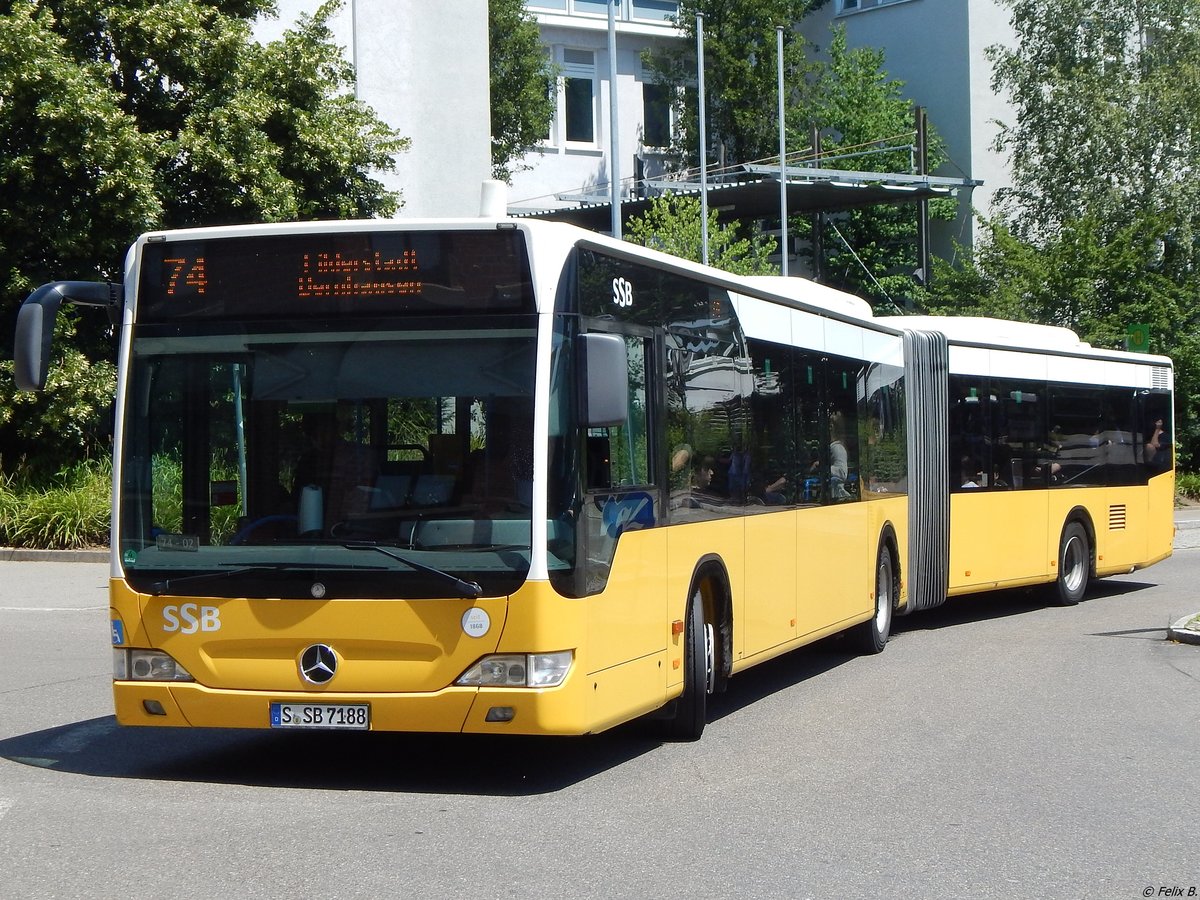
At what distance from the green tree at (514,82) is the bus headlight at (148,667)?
134 feet

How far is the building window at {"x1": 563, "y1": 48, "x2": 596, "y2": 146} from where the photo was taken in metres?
51.2

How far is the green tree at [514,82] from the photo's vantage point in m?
48.2

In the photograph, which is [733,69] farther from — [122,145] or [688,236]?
[122,145]

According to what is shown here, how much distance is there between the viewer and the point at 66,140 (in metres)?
21.6

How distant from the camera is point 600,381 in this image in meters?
7.94

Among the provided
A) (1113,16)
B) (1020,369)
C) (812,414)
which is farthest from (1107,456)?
(1113,16)

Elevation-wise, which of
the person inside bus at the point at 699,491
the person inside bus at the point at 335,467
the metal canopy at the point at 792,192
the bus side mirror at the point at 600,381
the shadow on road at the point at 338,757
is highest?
the metal canopy at the point at 792,192

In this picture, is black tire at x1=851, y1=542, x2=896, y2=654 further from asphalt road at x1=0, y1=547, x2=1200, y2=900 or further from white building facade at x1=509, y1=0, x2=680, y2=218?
white building facade at x1=509, y1=0, x2=680, y2=218

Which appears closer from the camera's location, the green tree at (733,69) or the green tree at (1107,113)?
the green tree at (1107,113)

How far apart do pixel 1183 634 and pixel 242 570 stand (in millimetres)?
9501

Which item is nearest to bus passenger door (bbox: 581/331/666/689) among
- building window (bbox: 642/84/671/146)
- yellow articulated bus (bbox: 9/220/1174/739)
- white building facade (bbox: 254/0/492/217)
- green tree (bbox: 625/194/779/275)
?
yellow articulated bus (bbox: 9/220/1174/739)

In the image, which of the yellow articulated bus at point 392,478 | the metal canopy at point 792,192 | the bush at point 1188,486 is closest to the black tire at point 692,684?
the yellow articulated bus at point 392,478

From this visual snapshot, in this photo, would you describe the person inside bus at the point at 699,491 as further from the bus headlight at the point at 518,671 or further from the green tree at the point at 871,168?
the green tree at the point at 871,168

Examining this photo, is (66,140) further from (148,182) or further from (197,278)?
(197,278)
